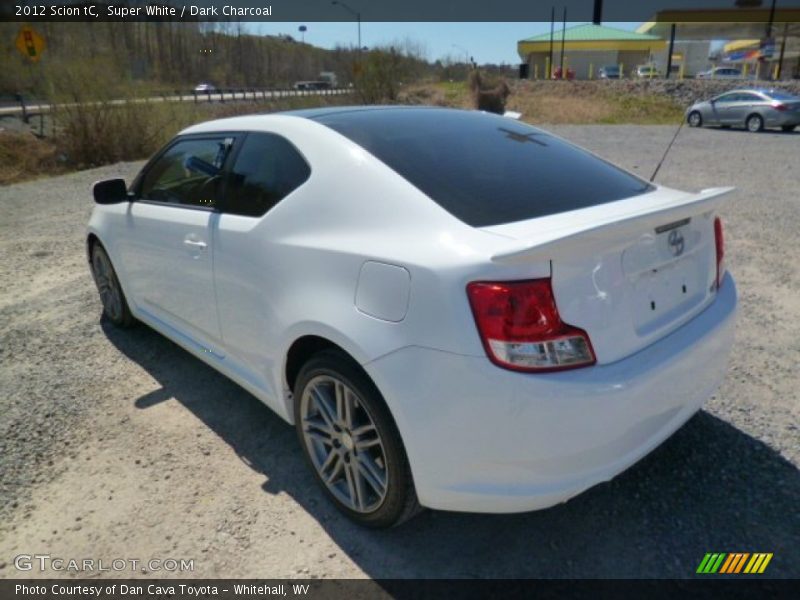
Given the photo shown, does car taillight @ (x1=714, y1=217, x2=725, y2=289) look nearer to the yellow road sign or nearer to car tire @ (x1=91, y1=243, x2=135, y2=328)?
car tire @ (x1=91, y1=243, x2=135, y2=328)

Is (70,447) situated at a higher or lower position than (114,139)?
lower

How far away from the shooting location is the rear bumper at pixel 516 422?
180 cm

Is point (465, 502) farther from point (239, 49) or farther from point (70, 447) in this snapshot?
point (239, 49)

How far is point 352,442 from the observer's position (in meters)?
2.34

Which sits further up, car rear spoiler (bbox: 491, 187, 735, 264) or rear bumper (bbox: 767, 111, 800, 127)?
rear bumper (bbox: 767, 111, 800, 127)

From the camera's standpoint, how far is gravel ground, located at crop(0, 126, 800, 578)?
2.27m

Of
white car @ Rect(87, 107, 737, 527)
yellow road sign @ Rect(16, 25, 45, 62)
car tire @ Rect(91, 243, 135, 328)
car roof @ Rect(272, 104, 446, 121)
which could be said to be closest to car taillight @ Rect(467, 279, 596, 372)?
white car @ Rect(87, 107, 737, 527)

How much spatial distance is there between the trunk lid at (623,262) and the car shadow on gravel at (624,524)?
2.76 feet

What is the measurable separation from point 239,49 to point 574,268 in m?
79.9

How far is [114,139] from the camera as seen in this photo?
17.9 m

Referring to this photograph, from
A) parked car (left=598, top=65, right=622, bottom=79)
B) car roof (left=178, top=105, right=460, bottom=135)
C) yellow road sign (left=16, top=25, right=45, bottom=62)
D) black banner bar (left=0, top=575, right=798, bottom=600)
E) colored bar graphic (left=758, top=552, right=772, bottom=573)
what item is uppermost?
parked car (left=598, top=65, right=622, bottom=79)

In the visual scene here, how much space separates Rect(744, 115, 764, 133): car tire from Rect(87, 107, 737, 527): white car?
22.1 meters

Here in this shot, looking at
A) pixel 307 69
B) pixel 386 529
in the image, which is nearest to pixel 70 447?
pixel 386 529

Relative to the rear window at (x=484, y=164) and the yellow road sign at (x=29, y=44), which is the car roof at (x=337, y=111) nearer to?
the rear window at (x=484, y=164)
